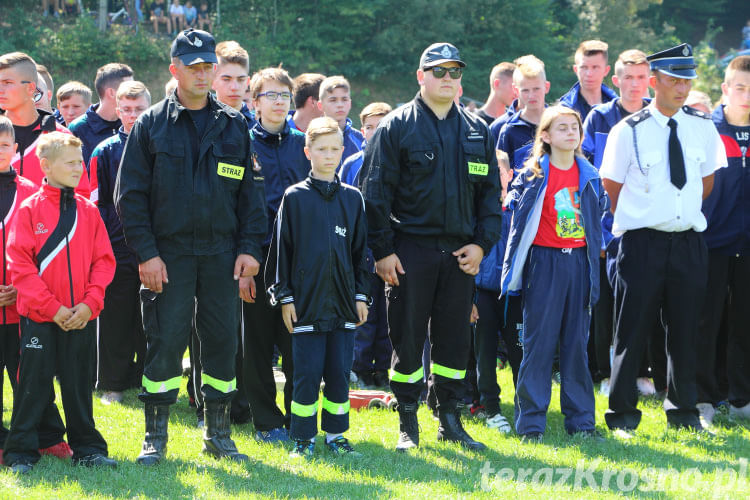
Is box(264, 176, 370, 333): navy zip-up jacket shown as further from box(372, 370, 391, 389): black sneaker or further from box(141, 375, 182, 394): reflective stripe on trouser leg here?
box(372, 370, 391, 389): black sneaker

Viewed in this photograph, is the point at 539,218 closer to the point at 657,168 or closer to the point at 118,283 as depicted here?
the point at 657,168

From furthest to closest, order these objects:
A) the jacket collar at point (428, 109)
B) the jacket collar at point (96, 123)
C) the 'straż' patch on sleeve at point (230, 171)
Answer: the jacket collar at point (96, 123)
the jacket collar at point (428, 109)
the 'straż' patch on sleeve at point (230, 171)

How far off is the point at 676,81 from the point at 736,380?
2501mm

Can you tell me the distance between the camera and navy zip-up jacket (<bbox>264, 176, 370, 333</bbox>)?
18.5ft

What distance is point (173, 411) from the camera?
6.96 m

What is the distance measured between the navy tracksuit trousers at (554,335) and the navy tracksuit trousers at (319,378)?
140 cm

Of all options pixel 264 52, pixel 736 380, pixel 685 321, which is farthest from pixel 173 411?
pixel 264 52

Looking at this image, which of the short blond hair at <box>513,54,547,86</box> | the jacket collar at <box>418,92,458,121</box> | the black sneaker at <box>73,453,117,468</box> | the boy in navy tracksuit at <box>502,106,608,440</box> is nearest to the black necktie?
the boy in navy tracksuit at <box>502,106,608,440</box>

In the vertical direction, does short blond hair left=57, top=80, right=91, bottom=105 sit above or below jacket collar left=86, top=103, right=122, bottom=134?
above

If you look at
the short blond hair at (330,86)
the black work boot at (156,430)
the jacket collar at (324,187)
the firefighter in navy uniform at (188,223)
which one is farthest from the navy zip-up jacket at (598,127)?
the black work boot at (156,430)

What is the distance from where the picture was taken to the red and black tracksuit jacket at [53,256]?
5.23m

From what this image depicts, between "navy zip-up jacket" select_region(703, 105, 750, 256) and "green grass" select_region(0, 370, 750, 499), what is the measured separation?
4.88ft

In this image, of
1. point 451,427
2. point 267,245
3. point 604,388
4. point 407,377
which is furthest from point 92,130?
point 604,388

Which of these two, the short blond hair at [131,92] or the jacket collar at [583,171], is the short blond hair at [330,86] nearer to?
the short blond hair at [131,92]
